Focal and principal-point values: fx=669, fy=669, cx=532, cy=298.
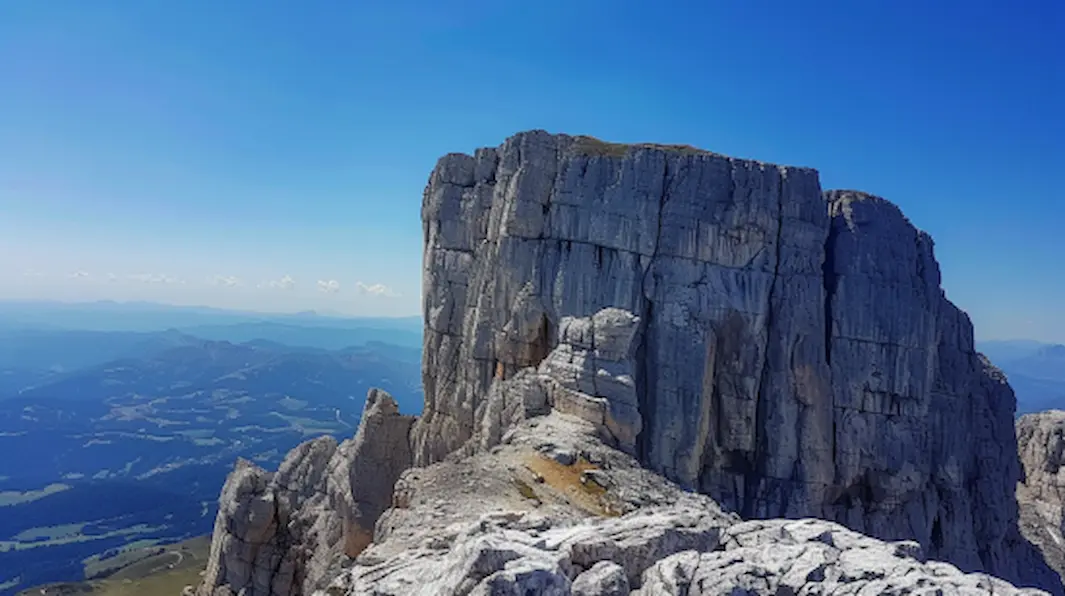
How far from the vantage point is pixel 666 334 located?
166 ft

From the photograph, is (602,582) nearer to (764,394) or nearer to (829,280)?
(764,394)

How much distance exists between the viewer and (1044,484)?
237ft

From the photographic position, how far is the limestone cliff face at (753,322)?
2019 inches

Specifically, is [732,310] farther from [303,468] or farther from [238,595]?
[238,595]

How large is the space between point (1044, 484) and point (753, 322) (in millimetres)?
47361

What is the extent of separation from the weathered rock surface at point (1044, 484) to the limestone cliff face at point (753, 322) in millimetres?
16388

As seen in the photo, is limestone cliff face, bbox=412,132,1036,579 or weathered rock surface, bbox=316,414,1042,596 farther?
limestone cliff face, bbox=412,132,1036,579

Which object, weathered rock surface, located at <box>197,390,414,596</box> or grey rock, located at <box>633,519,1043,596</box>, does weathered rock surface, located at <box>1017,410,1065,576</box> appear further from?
grey rock, located at <box>633,519,1043,596</box>

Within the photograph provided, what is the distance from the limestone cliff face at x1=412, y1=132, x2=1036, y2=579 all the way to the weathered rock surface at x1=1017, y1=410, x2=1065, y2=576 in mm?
16388

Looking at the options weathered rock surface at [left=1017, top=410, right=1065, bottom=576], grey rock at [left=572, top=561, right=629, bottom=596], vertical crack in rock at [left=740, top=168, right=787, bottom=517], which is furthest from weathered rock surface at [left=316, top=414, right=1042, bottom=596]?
weathered rock surface at [left=1017, top=410, right=1065, bottom=576]

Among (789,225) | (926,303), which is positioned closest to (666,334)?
(789,225)

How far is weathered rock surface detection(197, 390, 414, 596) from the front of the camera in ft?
190

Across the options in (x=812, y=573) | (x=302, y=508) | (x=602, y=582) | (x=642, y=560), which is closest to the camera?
(x=812, y=573)

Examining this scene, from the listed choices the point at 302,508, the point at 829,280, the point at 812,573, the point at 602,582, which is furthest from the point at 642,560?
the point at 302,508
